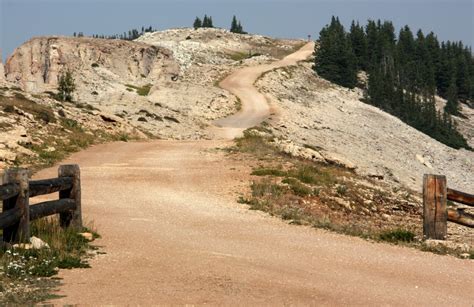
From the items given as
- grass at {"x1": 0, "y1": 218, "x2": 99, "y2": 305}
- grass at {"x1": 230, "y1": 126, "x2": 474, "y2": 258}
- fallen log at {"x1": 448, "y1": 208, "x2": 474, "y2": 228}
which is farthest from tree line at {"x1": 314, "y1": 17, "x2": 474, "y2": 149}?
grass at {"x1": 0, "y1": 218, "x2": 99, "y2": 305}

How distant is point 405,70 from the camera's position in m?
113

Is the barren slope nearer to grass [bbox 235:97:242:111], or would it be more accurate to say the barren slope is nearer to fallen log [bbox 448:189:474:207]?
fallen log [bbox 448:189:474:207]

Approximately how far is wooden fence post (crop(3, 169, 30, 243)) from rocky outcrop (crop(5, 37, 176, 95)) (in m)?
44.8

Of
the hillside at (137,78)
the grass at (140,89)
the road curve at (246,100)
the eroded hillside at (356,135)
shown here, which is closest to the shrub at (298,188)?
the eroded hillside at (356,135)

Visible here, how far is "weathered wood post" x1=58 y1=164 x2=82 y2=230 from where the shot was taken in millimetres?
10727

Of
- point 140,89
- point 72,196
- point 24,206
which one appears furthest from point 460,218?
point 140,89

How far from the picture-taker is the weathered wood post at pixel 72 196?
35.2 feet

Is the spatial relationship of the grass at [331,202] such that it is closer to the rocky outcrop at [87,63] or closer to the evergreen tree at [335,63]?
the rocky outcrop at [87,63]

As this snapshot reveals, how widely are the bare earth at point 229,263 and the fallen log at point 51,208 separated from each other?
93cm

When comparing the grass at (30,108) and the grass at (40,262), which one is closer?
the grass at (40,262)

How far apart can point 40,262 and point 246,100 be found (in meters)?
54.2

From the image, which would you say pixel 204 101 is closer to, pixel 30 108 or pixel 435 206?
pixel 30 108

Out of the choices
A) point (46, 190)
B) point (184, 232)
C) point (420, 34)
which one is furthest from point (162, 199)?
point (420, 34)

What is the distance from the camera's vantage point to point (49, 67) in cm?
6016
